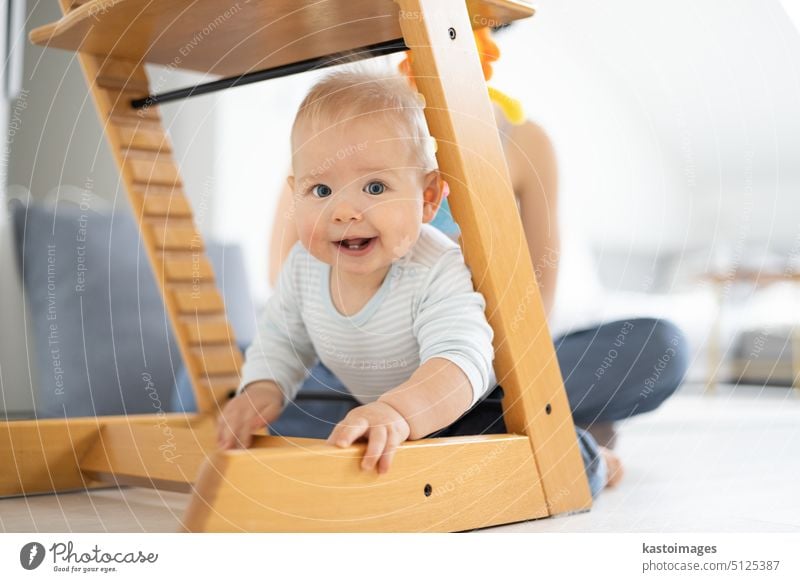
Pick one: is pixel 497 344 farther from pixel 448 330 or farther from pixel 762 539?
pixel 762 539

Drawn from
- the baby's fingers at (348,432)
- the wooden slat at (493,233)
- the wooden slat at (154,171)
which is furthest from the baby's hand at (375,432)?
the wooden slat at (154,171)

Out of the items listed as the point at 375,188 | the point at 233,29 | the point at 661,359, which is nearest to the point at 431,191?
the point at 375,188

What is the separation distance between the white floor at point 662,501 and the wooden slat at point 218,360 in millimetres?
165

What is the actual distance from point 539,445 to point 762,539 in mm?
193

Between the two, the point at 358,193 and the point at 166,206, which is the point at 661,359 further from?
the point at 166,206

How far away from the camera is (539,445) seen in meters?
0.74

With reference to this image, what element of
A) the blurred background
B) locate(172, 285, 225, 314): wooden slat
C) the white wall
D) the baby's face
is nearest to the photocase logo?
the baby's face

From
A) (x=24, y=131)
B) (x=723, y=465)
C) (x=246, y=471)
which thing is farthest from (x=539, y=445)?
(x=24, y=131)

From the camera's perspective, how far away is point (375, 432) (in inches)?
24.3

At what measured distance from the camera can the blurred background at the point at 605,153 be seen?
1031 millimetres

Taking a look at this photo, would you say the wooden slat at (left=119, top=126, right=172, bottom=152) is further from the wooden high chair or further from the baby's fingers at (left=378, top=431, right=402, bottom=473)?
the baby's fingers at (left=378, top=431, right=402, bottom=473)

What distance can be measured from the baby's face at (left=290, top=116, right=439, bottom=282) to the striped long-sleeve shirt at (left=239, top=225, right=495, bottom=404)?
3 centimetres

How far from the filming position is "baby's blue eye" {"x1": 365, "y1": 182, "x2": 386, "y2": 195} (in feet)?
2.41

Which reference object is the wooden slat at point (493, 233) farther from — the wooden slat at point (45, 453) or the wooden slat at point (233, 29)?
the wooden slat at point (45, 453)
